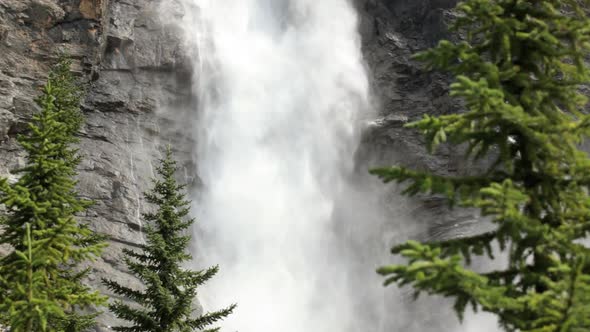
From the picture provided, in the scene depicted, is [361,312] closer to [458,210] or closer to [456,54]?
[458,210]

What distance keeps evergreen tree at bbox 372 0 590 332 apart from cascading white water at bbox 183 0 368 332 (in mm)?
23771

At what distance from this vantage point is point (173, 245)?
505 inches

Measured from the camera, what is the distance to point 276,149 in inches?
1427

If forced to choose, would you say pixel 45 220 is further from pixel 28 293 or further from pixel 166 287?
pixel 166 287

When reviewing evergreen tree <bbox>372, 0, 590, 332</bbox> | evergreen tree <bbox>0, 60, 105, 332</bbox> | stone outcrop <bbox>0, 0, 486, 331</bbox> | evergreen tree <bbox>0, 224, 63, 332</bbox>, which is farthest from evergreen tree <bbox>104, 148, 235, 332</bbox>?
stone outcrop <bbox>0, 0, 486, 331</bbox>

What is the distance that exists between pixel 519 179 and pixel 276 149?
30244mm

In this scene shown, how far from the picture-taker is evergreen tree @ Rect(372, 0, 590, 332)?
5123 mm

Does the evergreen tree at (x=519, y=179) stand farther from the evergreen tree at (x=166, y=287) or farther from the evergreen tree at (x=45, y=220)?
the evergreen tree at (x=166, y=287)

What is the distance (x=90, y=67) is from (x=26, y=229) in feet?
79.9

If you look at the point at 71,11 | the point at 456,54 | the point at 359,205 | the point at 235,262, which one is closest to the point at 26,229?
the point at 456,54

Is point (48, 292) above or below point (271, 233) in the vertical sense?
below

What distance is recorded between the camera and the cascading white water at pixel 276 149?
3127cm

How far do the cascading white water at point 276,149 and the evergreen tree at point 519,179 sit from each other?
23.8m

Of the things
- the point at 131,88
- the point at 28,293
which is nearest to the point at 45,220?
the point at 28,293
